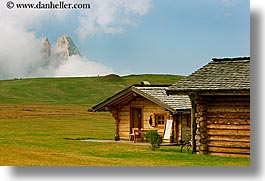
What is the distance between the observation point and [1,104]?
66.6 meters

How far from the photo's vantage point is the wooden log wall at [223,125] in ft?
73.6

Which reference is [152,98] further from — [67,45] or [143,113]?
[67,45]

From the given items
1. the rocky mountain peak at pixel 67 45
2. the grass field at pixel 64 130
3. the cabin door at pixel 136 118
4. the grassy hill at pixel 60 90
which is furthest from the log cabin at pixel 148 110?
the grassy hill at pixel 60 90

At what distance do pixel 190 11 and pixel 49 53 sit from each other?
13.9 metres

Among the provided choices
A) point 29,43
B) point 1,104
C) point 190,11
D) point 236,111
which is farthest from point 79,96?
point 236,111

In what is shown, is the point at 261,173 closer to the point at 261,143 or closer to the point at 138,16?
the point at 261,143

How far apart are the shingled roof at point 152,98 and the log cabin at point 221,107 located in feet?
16.5

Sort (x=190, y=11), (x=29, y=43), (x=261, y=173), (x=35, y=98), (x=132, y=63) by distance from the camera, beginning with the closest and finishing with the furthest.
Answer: (x=261, y=173)
(x=190, y=11)
(x=29, y=43)
(x=132, y=63)
(x=35, y=98)

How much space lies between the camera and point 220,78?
23203 millimetres

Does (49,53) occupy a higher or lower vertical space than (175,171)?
higher

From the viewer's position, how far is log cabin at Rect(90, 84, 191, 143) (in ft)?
96.6

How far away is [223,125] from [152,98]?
685 centimetres

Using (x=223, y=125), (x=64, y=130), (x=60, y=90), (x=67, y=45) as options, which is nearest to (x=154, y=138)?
(x=223, y=125)

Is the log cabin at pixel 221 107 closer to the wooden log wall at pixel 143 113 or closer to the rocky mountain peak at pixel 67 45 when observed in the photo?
the wooden log wall at pixel 143 113
